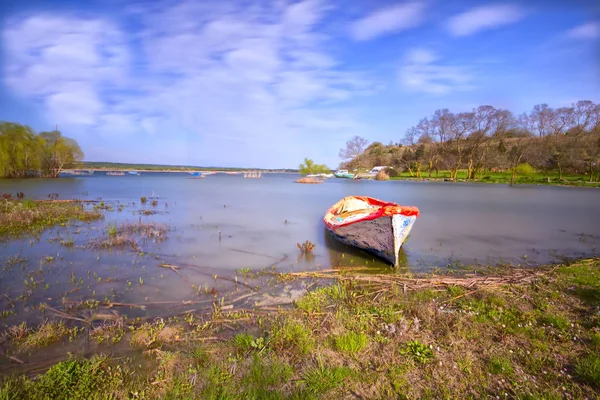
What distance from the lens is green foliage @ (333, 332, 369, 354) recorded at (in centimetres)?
420

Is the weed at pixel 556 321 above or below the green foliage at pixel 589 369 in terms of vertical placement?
below

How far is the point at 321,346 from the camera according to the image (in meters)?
4.33

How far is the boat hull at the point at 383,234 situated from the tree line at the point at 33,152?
59.1 meters

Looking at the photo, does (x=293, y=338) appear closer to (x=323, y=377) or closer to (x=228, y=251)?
(x=323, y=377)

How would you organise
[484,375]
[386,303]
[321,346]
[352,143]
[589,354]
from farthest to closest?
1. [352,143]
2. [386,303]
3. [321,346]
4. [589,354]
5. [484,375]

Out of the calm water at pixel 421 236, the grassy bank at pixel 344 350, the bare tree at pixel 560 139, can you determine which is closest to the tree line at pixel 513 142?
the bare tree at pixel 560 139

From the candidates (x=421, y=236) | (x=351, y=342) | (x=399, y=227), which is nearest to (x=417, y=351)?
(x=351, y=342)

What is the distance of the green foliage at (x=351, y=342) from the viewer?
4.20 m

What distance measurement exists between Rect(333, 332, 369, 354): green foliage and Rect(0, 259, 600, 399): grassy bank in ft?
0.06

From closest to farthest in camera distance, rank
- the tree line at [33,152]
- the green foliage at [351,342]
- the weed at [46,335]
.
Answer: the green foliage at [351,342] → the weed at [46,335] → the tree line at [33,152]

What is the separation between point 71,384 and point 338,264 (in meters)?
7.47

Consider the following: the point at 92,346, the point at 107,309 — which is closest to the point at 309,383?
the point at 92,346

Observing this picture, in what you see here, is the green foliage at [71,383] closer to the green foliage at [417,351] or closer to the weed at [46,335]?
the weed at [46,335]

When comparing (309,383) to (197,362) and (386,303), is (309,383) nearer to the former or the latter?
(197,362)
